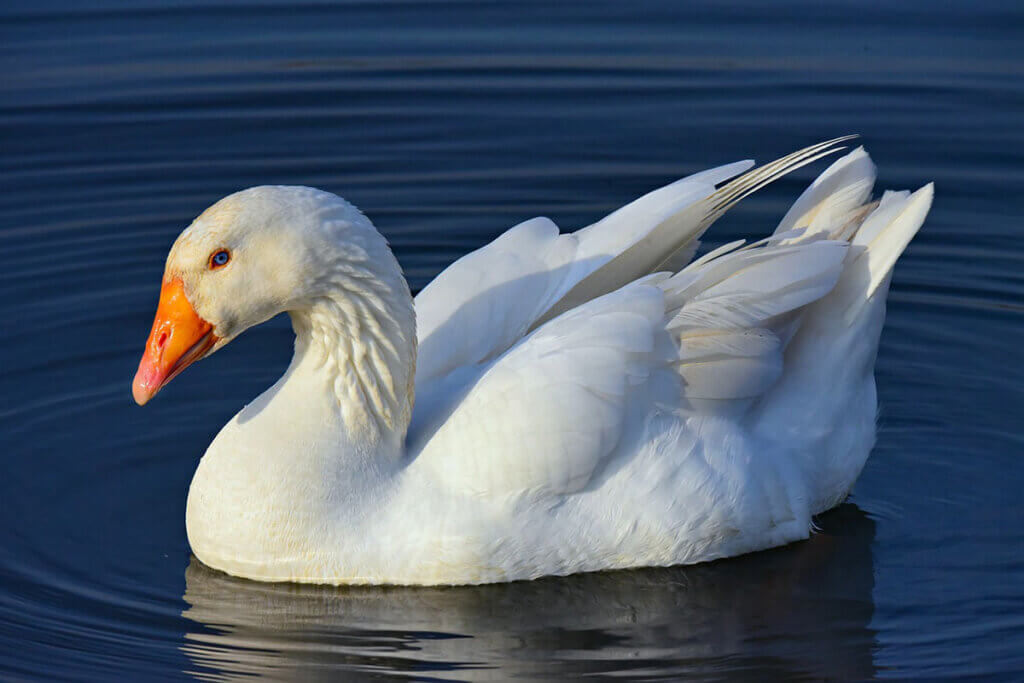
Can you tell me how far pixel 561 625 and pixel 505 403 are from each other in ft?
3.10

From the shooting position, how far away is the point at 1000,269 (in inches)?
423

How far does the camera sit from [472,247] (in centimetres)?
1123

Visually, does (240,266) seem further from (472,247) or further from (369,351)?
(472,247)

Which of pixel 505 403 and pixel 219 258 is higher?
pixel 219 258

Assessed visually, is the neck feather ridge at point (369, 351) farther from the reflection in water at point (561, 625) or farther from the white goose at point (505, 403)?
the reflection in water at point (561, 625)

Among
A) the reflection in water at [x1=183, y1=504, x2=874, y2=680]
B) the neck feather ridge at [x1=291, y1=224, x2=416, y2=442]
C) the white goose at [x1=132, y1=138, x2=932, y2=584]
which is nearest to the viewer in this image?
the reflection in water at [x1=183, y1=504, x2=874, y2=680]

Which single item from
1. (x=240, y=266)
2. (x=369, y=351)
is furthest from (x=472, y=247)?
(x=240, y=266)

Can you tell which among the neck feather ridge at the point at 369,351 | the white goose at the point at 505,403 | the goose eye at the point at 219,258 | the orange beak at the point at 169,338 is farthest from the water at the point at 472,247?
the goose eye at the point at 219,258

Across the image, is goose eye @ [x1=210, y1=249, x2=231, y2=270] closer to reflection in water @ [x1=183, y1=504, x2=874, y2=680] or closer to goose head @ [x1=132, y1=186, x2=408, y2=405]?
goose head @ [x1=132, y1=186, x2=408, y2=405]

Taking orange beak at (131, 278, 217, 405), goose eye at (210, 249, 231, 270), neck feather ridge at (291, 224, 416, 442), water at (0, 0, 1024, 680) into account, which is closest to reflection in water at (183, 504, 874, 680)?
water at (0, 0, 1024, 680)

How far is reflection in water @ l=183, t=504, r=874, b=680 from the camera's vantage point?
23.4ft

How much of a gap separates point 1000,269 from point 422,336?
4112 millimetres

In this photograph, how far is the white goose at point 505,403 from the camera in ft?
24.3

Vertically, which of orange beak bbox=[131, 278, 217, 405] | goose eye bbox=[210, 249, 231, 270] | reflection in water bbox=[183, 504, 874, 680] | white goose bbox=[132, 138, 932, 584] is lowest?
reflection in water bbox=[183, 504, 874, 680]
